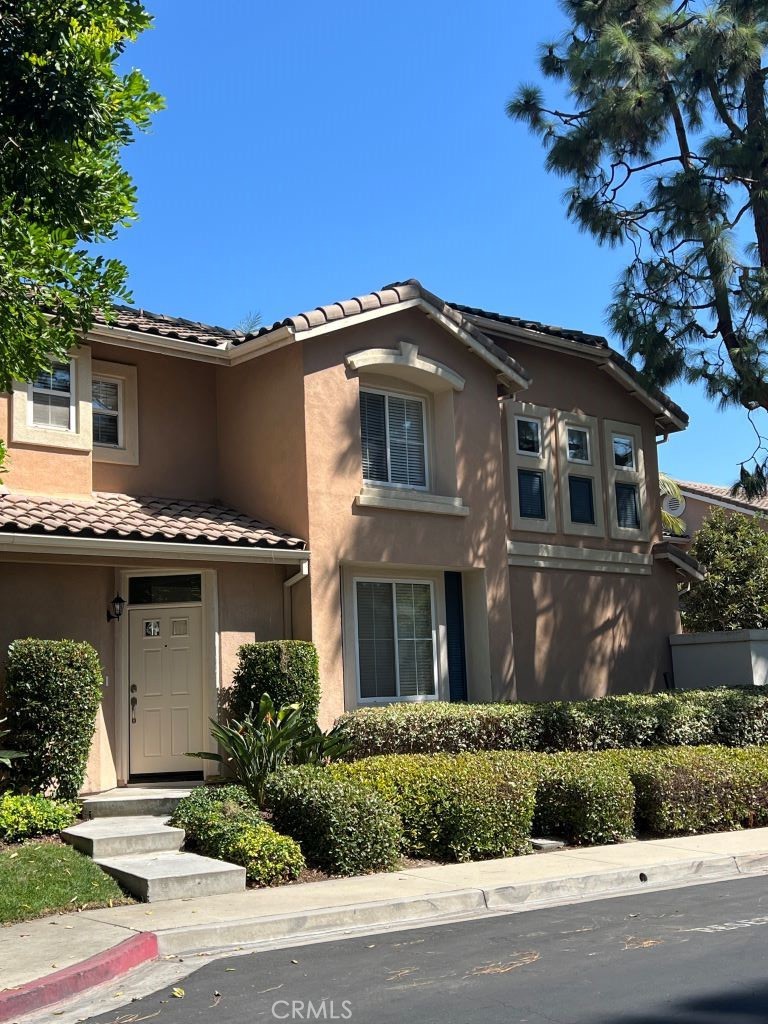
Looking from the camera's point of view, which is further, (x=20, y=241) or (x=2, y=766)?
(x=2, y=766)

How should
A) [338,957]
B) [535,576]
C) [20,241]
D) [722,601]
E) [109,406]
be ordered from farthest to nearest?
[722,601] < [535,576] < [109,406] < [20,241] < [338,957]

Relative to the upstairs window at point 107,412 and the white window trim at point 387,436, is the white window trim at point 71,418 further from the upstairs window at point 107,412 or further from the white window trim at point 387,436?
the white window trim at point 387,436

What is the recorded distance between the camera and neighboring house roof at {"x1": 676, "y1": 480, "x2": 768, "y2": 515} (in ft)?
110

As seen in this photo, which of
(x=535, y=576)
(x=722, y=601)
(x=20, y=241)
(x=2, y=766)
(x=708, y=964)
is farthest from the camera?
(x=722, y=601)

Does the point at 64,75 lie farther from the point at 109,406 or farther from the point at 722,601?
the point at 722,601

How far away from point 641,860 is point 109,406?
9.30m

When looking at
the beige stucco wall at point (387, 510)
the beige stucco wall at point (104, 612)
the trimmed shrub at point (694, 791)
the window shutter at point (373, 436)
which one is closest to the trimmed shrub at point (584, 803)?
the trimmed shrub at point (694, 791)

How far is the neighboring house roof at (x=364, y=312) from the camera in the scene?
15.4 m

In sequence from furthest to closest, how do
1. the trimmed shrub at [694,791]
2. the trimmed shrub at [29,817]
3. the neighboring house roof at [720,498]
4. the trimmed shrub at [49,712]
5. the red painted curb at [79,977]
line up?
the neighboring house roof at [720,498] < the trimmed shrub at [694,791] < the trimmed shrub at [49,712] < the trimmed shrub at [29,817] < the red painted curb at [79,977]

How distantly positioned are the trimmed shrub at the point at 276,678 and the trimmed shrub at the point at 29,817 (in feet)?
8.86

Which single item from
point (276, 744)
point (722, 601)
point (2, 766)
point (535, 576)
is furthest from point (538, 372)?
point (2, 766)

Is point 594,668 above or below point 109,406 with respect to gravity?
below

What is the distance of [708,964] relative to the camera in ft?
23.6

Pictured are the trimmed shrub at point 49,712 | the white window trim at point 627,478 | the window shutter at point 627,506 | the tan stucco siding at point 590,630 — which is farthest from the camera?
the window shutter at point 627,506
